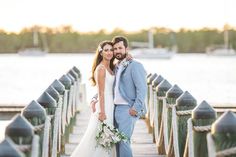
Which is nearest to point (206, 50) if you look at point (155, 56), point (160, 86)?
point (155, 56)

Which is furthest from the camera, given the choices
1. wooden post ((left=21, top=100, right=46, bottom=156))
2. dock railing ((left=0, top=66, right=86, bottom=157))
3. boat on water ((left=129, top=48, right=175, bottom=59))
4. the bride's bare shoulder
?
boat on water ((left=129, top=48, right=175, bottom=59))

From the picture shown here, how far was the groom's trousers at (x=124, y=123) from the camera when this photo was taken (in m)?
8.78

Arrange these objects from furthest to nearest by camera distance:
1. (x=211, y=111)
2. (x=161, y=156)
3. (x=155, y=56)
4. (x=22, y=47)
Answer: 1. (x=22, y=47)
2. (x=155, y=56)
3. (x=161, y=156)
4. (x=211, y=111)

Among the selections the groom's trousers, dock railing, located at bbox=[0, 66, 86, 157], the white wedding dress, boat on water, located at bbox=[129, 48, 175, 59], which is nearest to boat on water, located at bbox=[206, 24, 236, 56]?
boat on water, located at bbox=[129, 48, 175, 59]

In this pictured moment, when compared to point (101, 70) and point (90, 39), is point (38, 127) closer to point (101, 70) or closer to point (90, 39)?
point (101, 70)

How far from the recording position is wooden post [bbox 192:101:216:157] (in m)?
7.48

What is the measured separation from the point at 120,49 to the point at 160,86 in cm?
253

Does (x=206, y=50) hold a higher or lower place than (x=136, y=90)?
lower

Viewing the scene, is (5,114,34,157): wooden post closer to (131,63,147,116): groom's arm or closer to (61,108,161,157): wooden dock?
(131,63,147,116): groom's arm

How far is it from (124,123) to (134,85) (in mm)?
439

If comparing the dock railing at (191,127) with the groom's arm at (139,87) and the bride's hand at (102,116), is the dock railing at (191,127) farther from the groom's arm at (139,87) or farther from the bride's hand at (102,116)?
the bride's hand at (102,116)

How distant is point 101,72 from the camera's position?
8953 mm

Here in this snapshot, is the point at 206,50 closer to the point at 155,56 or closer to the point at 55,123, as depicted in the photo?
the point at 155,56

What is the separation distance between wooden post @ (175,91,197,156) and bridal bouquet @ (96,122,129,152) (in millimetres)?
659
